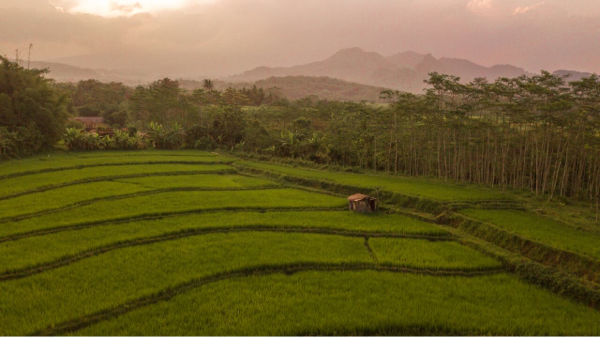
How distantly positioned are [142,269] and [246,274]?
2.22 m

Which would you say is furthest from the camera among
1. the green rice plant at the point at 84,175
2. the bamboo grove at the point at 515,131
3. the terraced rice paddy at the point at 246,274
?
the green rice plant at the point at 84,175

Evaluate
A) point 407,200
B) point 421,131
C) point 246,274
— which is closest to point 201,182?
point 407,200

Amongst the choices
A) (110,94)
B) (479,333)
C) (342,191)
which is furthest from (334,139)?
(110,94)

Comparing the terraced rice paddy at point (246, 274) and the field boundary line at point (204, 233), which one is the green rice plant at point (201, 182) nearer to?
the terraced rice paddy at point (246, 274)

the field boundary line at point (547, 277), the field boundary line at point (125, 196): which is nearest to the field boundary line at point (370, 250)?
the field boundary line at point (547, 277)

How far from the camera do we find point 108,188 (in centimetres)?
1504

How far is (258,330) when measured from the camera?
5207mm

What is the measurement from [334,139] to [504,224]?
16.0m

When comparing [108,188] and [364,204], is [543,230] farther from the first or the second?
[108,188]

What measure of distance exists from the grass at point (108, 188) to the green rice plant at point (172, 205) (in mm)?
1059

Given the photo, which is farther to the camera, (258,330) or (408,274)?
(408,274)

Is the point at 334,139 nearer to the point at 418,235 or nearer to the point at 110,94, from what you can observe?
the point at 418,235

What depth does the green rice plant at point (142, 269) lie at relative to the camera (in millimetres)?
5684

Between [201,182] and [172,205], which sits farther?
[201,182]
